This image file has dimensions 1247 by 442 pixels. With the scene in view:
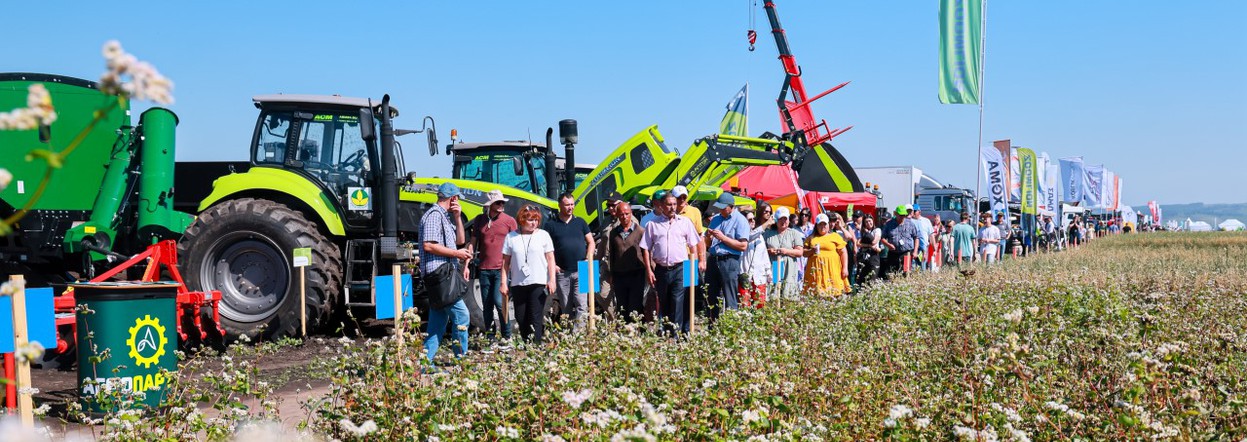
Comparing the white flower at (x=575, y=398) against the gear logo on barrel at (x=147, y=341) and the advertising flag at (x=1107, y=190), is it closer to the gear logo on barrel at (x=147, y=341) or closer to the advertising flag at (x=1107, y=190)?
the gear logo on barrel at (x=147, y=341)

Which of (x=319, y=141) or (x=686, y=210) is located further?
(x=686, y=210)

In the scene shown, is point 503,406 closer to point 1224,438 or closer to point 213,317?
point 1224,438

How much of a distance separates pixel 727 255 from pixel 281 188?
14.3 feet

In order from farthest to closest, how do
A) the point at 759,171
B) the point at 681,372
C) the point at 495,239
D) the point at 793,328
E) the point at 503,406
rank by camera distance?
the point at 759,171 < the point at 495,239 < the point at 793,328 < the point at 681,372 < the point at 503,406

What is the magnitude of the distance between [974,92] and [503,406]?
2053 centimetres

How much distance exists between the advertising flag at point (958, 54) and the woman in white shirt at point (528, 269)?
16.5m

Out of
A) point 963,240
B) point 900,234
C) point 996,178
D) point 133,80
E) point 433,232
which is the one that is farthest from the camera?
point 996,178

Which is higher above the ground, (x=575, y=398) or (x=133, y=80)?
(x=133, y=80)

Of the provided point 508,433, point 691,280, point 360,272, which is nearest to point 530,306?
point 691,280

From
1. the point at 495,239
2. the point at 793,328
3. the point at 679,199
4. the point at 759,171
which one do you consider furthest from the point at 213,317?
the point at 759,171

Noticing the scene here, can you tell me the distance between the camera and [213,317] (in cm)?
912

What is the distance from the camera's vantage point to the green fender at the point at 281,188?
1027 centimetres

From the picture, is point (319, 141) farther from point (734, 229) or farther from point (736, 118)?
point (736, 118)

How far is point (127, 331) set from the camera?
250 inches
